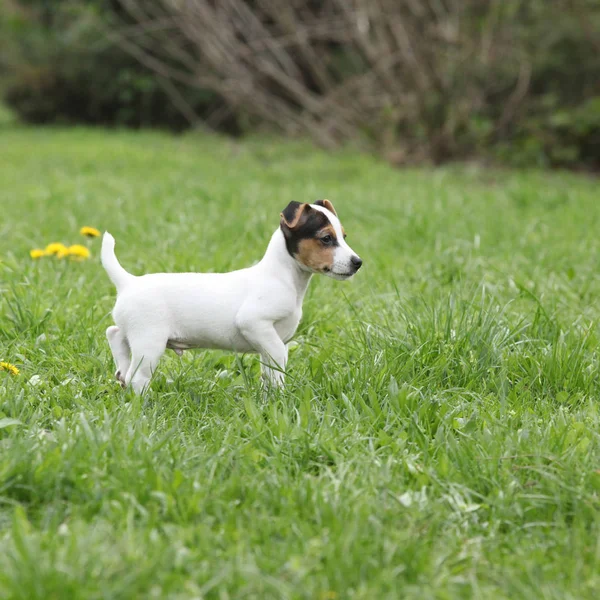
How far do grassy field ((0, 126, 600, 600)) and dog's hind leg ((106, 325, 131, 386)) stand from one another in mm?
127

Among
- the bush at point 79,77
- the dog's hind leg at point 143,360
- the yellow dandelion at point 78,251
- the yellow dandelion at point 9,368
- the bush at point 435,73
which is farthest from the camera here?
the bush at point 79,77

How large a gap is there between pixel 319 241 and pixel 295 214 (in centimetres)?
12

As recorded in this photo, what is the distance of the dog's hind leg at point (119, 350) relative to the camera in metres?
3.15

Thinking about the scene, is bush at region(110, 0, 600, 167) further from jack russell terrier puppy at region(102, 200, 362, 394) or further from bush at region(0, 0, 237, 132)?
jack russell terrier puppy at region(102, 200, 362, 394)

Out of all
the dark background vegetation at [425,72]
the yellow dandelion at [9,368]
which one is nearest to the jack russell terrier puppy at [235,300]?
the yellow dandelion at [9,368]

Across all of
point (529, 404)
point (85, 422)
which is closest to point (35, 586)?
point (85, 422)

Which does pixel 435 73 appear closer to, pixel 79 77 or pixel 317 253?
pixel 317 253

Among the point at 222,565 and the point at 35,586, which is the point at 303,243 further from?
the point at 35,586

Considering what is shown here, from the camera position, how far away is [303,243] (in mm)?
3016

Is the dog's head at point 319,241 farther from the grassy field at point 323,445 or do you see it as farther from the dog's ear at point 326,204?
the grassy field at point 323,445

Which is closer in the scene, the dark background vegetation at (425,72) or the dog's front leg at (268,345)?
the dog's front leg at (268,345)

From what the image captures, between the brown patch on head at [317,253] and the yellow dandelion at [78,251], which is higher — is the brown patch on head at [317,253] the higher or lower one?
the higher one

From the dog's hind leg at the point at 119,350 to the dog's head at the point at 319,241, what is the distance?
0.71m

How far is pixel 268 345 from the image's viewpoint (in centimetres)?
Result: 303
